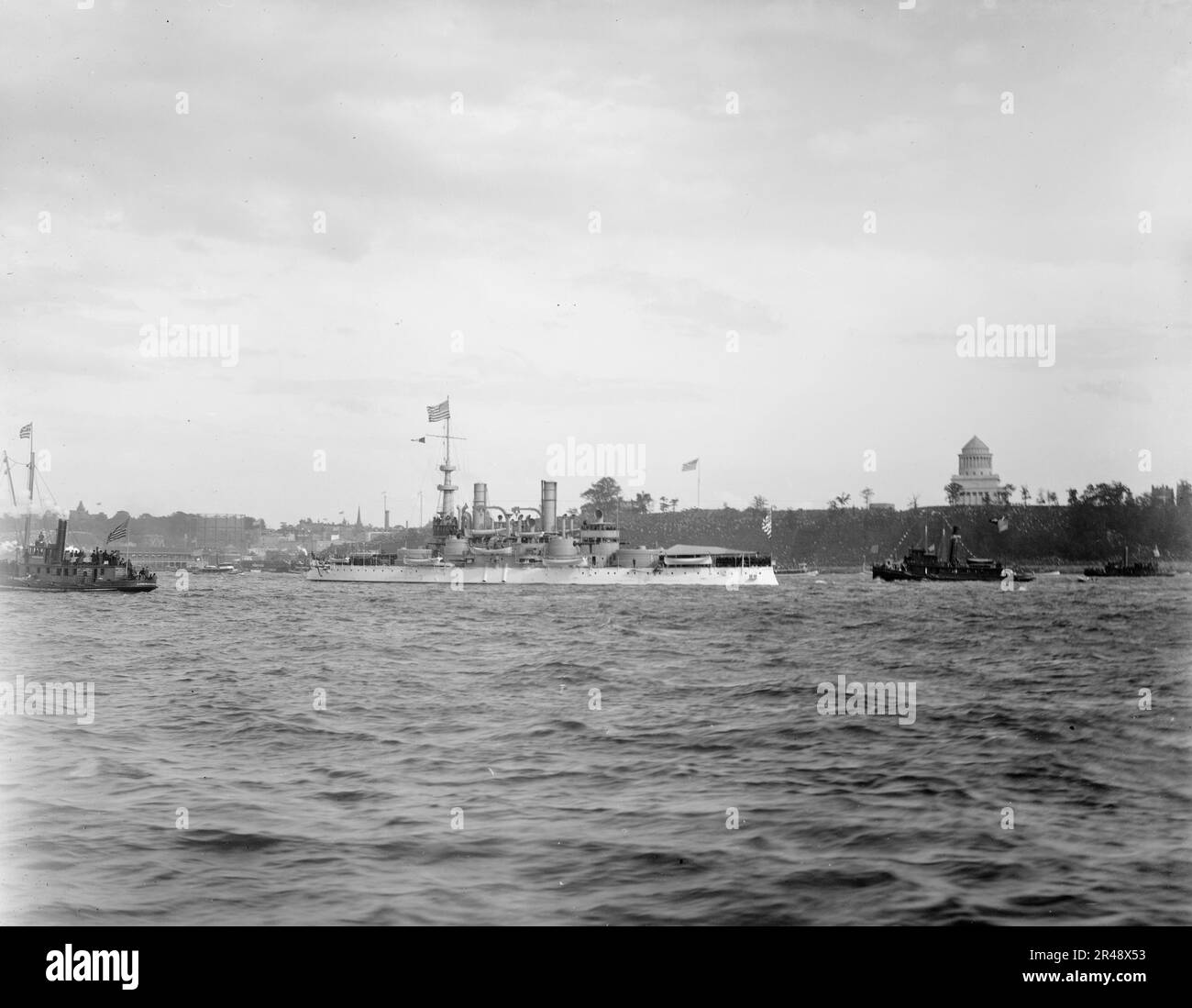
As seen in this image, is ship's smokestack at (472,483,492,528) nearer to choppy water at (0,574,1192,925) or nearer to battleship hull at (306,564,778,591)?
battleship hull at (306,564,778,591)

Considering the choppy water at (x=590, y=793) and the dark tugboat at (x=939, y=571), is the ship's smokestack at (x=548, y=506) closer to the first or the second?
the dark tugboat at (x=939, y=571)

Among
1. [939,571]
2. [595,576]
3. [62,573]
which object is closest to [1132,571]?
[939,571]

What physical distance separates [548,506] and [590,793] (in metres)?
93.2

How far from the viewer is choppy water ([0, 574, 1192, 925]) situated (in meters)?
8.23

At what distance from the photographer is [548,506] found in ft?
344

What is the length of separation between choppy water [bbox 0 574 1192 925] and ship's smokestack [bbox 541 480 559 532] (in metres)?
75.9

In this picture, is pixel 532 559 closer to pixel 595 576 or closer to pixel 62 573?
pixel 595 576

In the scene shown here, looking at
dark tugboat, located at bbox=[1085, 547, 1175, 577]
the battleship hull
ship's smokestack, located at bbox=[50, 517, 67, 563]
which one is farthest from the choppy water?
dark tugboat, located at bbox=[1085, 547, 1175, 577]

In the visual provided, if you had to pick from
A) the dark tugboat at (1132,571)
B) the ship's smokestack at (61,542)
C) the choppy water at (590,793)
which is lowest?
the dark tugboat at (1132,571)

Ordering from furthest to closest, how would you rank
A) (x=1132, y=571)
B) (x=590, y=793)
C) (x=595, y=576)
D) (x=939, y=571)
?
(x=1132, y=571)
(x=939, y=571)
(x=595, y=576)
(x=590, y=793)

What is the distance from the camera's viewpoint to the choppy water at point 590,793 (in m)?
8.23

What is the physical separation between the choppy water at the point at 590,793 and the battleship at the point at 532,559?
66.2 metres

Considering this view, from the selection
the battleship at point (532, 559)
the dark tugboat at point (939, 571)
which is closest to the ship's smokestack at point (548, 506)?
the battleship at point (532, 559)
